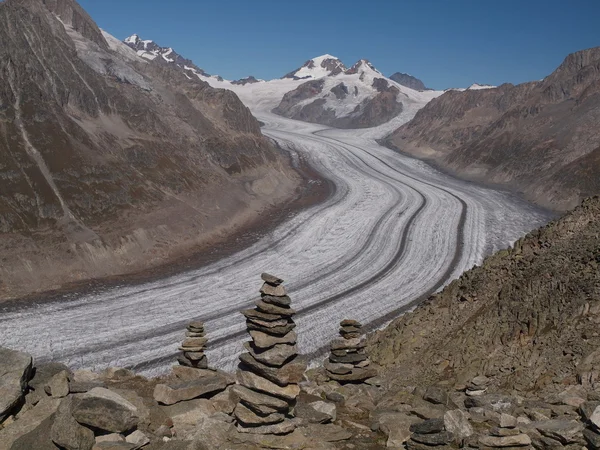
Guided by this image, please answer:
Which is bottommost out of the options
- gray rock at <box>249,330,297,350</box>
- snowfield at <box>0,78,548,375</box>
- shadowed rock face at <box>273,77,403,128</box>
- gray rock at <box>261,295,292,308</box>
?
snowfield at <box>0,78,548,375</box>

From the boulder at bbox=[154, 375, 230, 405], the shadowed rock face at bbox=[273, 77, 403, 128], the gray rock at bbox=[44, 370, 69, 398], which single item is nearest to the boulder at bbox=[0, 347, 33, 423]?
the gray rock at bbox=[44, 370, 69, 398]

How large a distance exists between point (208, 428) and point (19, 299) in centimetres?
1923

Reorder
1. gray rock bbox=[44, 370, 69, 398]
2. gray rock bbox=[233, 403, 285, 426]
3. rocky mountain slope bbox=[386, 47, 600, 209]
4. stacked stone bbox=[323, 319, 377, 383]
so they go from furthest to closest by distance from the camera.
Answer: rocky mountain slope bbox=[386, 47, 600, 209] → stacked stone bbox=[323, 319, 377, 383] → gray rock bbox=[44, 370, 69, 398] → gray rock bbox=[233, 403, 285, 426]

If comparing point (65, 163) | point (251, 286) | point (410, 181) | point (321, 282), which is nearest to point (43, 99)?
point (65, 163)

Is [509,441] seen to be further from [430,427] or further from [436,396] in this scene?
[436,396]

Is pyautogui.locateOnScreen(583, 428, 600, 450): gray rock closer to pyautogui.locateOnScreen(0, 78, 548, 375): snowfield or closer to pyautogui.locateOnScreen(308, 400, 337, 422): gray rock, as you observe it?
pyautogui.locateOnScreen(308, 400, 337, 422): gray rock

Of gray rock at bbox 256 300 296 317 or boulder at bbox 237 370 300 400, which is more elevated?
gray rock at bbox 256 300 296 317

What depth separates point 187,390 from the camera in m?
12.1

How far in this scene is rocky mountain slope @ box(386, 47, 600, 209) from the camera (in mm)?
54906

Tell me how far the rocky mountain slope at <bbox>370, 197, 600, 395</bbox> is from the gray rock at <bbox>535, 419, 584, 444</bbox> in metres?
2.28

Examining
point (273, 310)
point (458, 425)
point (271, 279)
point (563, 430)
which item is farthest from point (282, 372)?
point (563, 430)

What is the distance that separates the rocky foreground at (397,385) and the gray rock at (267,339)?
0.03 m

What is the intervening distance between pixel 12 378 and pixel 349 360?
9530 millimetres

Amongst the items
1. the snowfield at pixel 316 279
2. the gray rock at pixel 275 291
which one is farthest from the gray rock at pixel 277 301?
the snowfield at pixel 316 279
